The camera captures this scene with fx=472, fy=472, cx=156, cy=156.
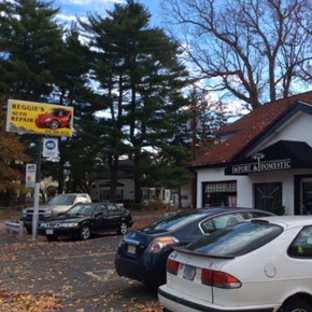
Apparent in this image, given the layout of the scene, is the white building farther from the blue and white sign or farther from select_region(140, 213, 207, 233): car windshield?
select_region(140, 213, 207, 233): car windshield

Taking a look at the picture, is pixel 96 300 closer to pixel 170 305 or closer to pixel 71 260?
pixel 170 305

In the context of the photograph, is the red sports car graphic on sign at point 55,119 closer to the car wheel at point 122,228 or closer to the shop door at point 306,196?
the car wheel at point 122,228

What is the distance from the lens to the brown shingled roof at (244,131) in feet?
69.7

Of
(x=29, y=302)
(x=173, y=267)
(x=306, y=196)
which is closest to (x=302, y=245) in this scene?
(x=173, y=267)

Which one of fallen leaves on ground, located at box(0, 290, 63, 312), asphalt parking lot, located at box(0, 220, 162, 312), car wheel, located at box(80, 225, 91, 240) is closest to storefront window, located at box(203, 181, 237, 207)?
car wheel, located at box(80, 225, 91, 240)

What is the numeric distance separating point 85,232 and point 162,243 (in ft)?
35.7

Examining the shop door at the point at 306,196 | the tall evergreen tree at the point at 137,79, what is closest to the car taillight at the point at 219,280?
the shop door at the point at 306,196

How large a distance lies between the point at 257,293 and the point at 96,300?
370 centimetres

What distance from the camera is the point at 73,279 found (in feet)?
32.7

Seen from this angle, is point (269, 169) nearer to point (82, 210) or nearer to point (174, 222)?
point (82, 210)

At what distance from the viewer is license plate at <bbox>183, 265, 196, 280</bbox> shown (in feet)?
18.6

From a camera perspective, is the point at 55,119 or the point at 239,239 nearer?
the point at 239,239

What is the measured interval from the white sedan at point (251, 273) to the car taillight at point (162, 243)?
66.4 inches

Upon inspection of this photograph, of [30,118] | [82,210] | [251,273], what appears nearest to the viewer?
[251,273]
